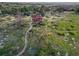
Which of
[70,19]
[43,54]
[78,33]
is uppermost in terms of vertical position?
[70,19]

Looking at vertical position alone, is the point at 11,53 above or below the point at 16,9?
below

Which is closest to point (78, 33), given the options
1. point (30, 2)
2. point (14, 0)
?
point (30, 2)

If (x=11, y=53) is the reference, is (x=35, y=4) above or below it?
above

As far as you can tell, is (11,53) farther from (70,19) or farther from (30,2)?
(70,19)

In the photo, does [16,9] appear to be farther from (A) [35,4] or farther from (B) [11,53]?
(B) [11,53]

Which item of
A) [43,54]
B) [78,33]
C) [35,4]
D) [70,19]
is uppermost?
[35,4]

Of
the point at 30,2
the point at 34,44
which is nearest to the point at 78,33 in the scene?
the point at 34,44
